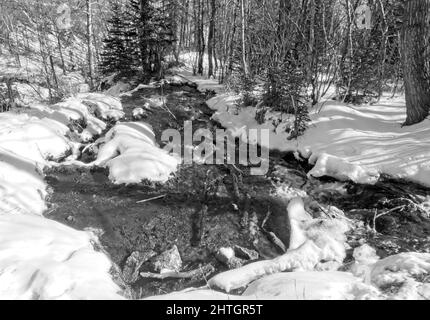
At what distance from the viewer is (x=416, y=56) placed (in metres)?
6.87

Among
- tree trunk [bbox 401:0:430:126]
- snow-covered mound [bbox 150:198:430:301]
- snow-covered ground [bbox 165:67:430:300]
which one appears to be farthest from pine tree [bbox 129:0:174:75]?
snow-covered mound [bbox 150:198:430:301]

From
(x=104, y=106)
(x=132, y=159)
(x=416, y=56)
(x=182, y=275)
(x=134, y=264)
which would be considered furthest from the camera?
(x=104, y=106)

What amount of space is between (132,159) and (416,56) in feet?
20.5

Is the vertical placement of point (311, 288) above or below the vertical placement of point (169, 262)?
above

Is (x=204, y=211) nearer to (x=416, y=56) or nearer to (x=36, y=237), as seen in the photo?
(x=36, y=237)

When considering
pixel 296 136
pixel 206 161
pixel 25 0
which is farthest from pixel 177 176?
pixel 25 0

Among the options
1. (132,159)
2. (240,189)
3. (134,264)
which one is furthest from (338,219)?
(132,159)

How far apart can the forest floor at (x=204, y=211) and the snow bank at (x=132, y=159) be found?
0.67 feet

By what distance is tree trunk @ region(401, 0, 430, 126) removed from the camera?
6.69m

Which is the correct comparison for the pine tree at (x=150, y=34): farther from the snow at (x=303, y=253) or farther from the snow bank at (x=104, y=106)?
the snow at (x=303, y=253)

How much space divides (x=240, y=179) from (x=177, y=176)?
53.0 inches

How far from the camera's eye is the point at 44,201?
20.2ft

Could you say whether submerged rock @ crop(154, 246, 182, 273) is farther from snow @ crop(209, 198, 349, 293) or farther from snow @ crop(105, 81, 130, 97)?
snow @ crop(105, 81, 130, 97)

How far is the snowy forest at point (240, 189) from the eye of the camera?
3633mm
